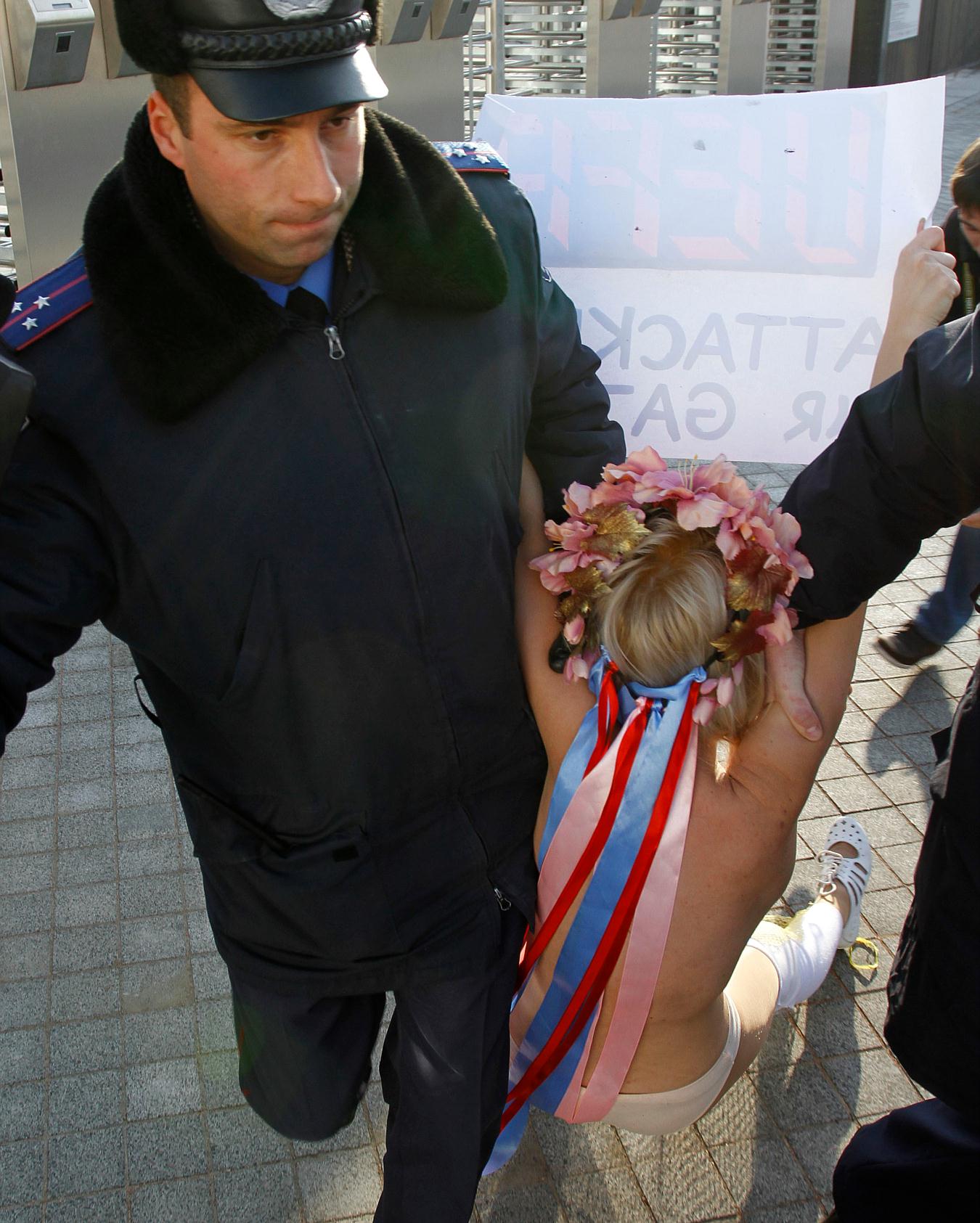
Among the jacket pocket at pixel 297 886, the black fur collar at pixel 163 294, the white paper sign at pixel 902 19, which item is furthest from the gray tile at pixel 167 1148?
the white paper sign at pixel 902 19

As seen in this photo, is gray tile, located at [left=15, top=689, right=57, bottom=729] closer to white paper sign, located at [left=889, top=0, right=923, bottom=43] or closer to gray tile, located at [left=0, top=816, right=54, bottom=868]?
gray tile, located at [left=0, top=816, right=54, bottom=868]

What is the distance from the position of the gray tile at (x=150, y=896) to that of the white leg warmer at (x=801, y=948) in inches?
63.6

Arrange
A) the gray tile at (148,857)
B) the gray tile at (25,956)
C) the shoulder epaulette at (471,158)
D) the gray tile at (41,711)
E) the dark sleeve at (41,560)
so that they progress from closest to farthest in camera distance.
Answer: the dark sleeve at (41,560) < the shoulder epaulette at (471,158) < the gray tile at (25,956) < the gray tile at (148,857) < the gray tile at (41,711)

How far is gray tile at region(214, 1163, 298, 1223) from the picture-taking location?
8.86ft

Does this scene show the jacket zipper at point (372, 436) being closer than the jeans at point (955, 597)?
Yes

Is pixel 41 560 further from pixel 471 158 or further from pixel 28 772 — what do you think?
pixel 28 772

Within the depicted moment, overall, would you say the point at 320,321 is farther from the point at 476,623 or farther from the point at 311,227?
the point at 476,623

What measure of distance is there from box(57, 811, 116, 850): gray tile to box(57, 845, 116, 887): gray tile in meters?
0.02

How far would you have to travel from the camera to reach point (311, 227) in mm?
Answer: 1972

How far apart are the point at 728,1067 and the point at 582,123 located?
217 centimetres

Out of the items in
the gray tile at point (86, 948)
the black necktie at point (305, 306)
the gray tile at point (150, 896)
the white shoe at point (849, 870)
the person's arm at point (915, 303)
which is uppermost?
the black necktie at point (305, 306)

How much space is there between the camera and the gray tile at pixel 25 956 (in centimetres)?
334

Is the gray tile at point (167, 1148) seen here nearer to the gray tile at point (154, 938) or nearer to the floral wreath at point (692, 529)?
the gray tile at point (154, 938)

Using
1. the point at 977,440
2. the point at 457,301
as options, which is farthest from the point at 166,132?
the point at 977,440
